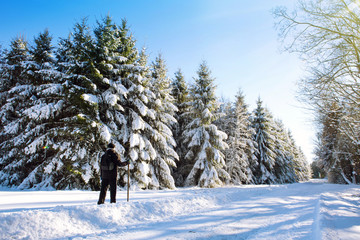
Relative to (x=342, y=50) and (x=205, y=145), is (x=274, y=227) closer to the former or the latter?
(x=342, y=50)

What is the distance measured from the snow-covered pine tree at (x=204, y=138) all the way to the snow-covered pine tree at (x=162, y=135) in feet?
7.56

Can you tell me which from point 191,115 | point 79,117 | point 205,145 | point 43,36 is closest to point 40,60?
point 43,36

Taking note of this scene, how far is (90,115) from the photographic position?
12.9 meters

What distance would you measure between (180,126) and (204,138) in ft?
17.1

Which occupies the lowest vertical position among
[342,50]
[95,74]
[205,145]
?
[205,145]

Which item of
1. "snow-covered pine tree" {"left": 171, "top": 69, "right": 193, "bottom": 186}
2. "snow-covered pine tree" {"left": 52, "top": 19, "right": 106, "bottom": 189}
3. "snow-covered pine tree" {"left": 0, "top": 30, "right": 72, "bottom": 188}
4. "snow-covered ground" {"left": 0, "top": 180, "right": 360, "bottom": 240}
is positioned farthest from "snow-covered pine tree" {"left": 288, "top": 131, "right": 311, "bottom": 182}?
"snow-covered pine tree" {"left": 0, "top": 30, "right": 72, "bottom": 188}

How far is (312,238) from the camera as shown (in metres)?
3.82

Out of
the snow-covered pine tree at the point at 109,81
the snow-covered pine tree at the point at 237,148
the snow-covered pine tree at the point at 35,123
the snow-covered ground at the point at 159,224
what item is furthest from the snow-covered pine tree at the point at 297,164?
the snow-covered pine tree at the point at 35,123

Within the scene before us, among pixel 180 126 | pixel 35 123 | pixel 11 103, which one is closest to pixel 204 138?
pixel 180 126

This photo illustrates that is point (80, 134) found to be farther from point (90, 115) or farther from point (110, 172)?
point (110, 172)

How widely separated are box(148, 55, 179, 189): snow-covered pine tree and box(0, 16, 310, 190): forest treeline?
8 cm

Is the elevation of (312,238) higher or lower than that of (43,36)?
lower

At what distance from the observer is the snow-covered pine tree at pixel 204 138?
57.7 ft

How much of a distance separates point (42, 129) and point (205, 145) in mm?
12969
